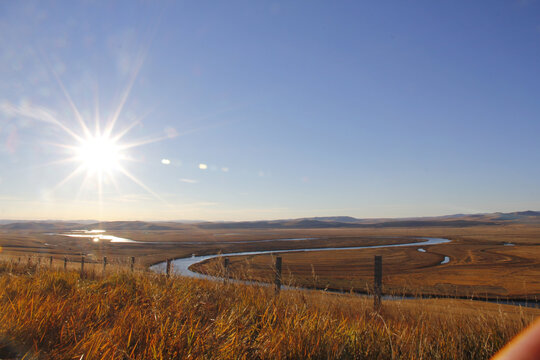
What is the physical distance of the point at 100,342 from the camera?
282cm

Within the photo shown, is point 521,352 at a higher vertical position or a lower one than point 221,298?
higher

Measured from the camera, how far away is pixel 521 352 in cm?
116

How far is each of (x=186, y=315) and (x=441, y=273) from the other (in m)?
36.8

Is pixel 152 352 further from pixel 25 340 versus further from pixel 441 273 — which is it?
pixel 441 273

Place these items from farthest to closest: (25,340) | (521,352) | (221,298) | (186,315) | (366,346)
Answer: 1. (221,298)
2. (186,315)
3. (366,346)
4. (25,340)
5. (521,352)

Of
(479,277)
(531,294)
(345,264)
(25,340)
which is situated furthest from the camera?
(345,264)

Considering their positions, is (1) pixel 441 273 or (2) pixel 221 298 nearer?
(2) pixel 221 298

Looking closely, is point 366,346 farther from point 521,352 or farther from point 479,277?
point 479,277

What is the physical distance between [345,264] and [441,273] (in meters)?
11.7

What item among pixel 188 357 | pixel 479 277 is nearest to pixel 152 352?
pixel 188 357

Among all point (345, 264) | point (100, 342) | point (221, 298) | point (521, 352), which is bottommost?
point (345, 264)

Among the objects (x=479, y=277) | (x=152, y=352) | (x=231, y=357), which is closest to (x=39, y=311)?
(x=152, y=352)

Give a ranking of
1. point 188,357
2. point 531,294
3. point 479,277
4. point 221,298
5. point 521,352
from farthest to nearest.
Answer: point 479,277
point 531,294
point 221,298
point 188,357
point 521,352

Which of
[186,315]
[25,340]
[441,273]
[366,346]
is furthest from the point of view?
[441,273]
